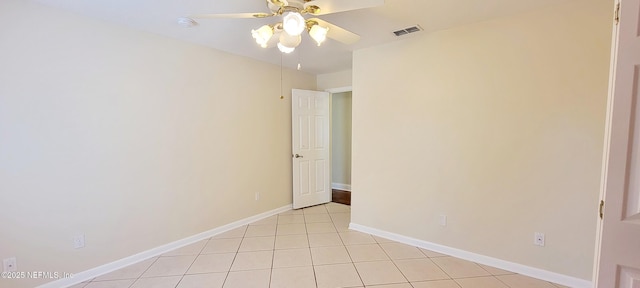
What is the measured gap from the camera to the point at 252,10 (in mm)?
2070

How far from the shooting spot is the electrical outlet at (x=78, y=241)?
7.13 feet

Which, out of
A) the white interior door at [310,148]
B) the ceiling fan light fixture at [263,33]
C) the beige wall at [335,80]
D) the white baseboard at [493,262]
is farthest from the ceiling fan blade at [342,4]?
the beige wall at [335,80]

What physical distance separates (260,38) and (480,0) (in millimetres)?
1743

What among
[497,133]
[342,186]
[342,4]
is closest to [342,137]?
[342,186]

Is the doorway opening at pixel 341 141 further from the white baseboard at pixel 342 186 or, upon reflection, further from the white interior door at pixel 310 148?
the white interior door at pixel 310 148

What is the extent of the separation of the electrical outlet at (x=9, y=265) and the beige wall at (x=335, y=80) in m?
4.04

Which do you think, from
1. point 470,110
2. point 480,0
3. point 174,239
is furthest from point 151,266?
point 480,0

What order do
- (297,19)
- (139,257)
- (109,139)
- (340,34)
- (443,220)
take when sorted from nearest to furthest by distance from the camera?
(297,19) < (340,34) < (109,139) < (139,257) < (443,220)

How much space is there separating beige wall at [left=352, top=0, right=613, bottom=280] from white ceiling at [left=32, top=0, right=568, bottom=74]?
210mm

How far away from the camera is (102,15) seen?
2193mm

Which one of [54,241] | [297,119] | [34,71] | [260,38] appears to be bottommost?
[54,241]

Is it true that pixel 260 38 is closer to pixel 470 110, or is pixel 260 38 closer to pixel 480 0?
pixel 480 0

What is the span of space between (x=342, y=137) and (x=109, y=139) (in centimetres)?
418

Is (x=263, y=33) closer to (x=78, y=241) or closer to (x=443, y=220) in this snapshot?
(x=78, y=241)
